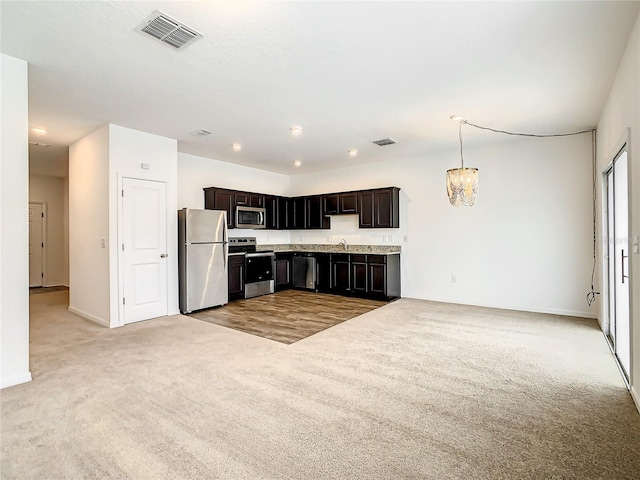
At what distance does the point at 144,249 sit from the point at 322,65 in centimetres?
363

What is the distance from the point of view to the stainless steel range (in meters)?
6.62

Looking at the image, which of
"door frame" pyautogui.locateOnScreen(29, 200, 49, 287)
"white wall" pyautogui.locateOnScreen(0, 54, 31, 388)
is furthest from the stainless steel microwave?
"door frame" pyautogui.locateOnScreen(29, 200, 49, 287)

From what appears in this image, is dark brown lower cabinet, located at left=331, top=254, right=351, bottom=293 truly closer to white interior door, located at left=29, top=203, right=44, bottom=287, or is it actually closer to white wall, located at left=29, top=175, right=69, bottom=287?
white wall, located at left=29, top=175, right=69, bottom=287

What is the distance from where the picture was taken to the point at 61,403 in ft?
8.13

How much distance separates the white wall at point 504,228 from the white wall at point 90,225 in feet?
15.5

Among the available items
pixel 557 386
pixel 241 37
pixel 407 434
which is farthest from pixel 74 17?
pixel 557 386

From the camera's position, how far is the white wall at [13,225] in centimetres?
279

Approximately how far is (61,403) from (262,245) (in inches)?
209

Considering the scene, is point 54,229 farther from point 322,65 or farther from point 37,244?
point 322,65

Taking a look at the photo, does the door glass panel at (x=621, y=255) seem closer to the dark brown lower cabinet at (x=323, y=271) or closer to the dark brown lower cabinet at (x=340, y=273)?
the dark brown lower cabinet at (x=340, y=273)

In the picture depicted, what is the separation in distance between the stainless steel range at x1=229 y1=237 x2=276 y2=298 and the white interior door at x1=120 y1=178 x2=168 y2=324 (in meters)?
1.60

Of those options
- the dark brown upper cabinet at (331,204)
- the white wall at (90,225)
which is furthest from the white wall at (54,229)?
the dark brown upper cabinet at (331,204)

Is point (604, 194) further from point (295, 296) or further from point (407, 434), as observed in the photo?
point (295, 296)

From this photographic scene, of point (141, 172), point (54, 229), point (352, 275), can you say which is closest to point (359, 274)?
point (352, 275)
